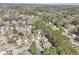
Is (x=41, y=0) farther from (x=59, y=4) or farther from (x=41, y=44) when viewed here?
(x=41, y=44)

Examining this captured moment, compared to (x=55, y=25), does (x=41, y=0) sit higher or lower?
higher

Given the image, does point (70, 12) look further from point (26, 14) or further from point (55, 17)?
point (26, 14)

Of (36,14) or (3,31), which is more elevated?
(36,14)
